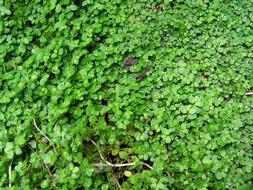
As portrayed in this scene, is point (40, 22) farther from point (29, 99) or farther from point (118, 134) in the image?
point (118, 134)

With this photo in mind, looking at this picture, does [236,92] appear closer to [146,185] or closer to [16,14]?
[146,185]

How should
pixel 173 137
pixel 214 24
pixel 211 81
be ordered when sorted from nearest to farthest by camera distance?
pixel 173 137 < pixel 211 81 < pixel 214 24

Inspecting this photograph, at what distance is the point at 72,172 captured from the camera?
2529 mm

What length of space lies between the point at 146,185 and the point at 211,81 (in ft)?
3.31

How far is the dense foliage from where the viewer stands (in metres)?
2.60

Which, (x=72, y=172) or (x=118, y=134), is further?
(x=118, y=134)

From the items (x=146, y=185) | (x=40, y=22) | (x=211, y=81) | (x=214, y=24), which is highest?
(x=40, y=22)

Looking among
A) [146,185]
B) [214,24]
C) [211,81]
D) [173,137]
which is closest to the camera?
[146,185]

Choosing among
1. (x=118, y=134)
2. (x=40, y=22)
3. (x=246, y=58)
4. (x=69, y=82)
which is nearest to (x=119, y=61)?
(x=69, y=82)

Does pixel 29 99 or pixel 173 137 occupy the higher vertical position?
pixel 29 99

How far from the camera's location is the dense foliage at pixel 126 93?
8.54ft

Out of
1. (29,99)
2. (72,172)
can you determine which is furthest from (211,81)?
(29,99)

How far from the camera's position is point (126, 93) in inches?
114

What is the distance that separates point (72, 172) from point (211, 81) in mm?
1315
